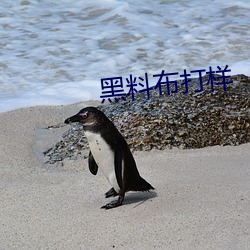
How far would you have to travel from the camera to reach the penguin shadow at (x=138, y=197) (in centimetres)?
387

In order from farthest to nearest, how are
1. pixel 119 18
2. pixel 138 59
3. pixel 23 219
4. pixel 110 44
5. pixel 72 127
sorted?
pixel 119 18 < pixel 110 44 < pixel 138 59 < pixel 72 127 < pixel 23 219

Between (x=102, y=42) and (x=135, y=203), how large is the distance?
215 inches

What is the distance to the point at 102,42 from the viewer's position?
909 centimetres

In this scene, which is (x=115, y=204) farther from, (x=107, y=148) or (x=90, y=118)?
(x=90, y=118)

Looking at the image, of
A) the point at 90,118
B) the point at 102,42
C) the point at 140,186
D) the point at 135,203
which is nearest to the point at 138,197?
the point at 135,203

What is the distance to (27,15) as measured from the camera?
10.5m

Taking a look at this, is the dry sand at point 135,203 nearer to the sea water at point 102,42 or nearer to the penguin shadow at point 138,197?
the penguin shadow at point 138,197

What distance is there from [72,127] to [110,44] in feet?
11.9

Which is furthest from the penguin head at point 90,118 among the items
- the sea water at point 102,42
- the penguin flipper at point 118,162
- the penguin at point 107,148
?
the sea water at point 102,42

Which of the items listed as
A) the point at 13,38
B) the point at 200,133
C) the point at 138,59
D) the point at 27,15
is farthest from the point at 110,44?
the point at 200,133

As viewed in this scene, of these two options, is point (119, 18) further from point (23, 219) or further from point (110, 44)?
point (23, 219)

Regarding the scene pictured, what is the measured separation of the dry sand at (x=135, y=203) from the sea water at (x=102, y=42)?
79.8 inches

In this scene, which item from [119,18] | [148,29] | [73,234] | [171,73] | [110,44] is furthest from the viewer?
[119,18]

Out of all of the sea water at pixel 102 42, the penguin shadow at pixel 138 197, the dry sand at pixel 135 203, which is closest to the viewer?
the dry sand at pixel 135 203
